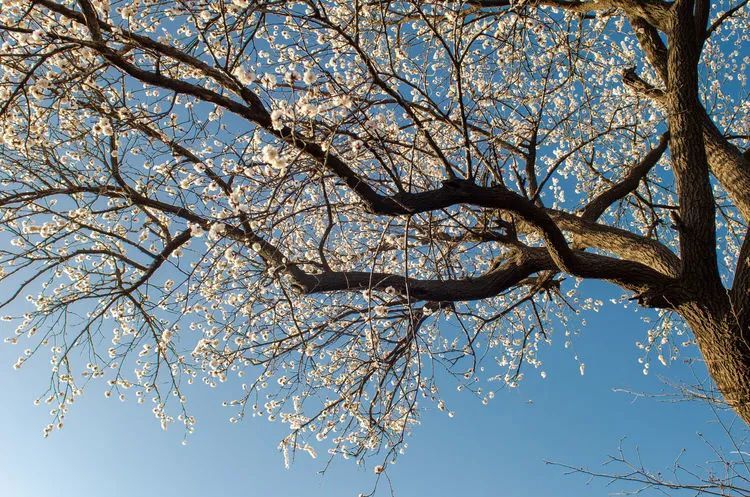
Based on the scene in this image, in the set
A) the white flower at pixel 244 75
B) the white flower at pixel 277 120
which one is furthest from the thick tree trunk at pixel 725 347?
the white flower at pixel 244 75

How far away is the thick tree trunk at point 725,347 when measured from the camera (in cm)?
386

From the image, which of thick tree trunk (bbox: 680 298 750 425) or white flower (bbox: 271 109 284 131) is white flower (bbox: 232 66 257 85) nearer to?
white flower (bbox: 271 109 284 131)

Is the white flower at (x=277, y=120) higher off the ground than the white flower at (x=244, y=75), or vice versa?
the white flower at (x=244, y=75)

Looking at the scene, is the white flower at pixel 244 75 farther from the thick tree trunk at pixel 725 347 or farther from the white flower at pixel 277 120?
the thick tree trunk at pixel 725 347

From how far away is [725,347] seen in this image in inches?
154

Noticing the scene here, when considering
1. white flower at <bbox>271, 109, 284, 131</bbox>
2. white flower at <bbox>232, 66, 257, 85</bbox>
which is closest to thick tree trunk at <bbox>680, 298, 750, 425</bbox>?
white flower at <bbox>271, 109, 284, 131</bbox>

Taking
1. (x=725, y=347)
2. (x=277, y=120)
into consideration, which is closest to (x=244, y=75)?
(x=277, y=120)

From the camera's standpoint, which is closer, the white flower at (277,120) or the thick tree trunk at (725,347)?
the white flower at (277,120)

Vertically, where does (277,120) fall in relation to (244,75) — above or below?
below

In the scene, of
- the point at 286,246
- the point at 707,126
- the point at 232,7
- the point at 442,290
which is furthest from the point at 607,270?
the point at 232,7

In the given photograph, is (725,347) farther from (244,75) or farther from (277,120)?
(244,75)

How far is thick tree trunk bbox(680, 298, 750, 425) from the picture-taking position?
3.86m

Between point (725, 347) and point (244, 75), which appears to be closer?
point (244, 75)

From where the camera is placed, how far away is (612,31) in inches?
255
